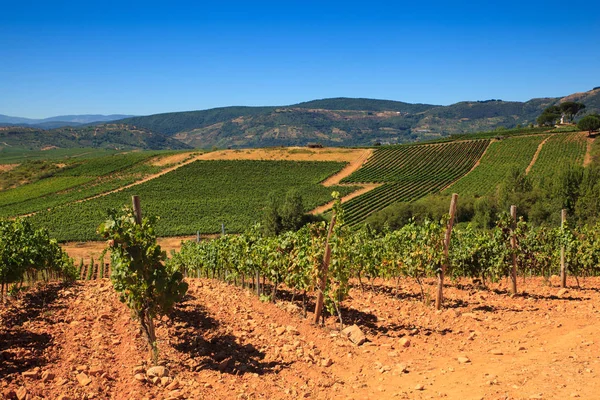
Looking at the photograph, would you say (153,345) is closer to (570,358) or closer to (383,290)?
(570,358)

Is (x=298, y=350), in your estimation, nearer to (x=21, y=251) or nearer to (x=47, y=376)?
(x=47, y=376)

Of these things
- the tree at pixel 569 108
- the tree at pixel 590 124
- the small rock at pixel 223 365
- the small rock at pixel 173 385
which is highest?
the tree at pixel 569 108

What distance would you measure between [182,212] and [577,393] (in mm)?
58955

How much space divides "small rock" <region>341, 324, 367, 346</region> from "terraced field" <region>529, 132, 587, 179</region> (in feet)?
197

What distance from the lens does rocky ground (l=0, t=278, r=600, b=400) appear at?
22.7ft

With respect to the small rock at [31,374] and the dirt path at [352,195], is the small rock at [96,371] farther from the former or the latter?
the dirt path at [352,195]

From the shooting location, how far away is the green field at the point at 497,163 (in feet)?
218

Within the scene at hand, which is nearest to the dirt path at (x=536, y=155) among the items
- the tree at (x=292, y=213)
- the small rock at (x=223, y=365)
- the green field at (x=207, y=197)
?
the green field at (x=207, y=197)

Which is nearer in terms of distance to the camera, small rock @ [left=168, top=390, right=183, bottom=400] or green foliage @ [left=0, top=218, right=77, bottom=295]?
small rock @ [left=168, top=390, right=183, bottom=400]

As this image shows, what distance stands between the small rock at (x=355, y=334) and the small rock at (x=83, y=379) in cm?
519

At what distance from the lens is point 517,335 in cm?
952

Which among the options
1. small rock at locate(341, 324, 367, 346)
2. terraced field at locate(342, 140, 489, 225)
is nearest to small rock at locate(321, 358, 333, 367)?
small rock at locate(341, 324, 367, 346)

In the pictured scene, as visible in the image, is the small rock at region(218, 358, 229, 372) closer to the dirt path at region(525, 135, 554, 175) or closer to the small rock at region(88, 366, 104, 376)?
the small rock at region(88, 366, 104, 376)

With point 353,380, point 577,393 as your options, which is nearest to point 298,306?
point 353,380
